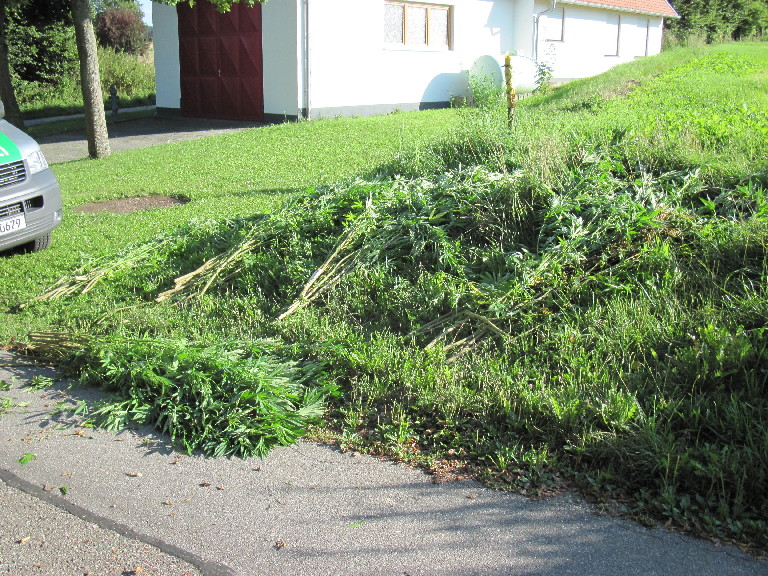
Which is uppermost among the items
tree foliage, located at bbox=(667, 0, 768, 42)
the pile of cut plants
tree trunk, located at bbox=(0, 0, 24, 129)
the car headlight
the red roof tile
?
tree foliage, located at bbox=(667, 0, 768, 42)

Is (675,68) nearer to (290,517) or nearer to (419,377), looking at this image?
(419,377)

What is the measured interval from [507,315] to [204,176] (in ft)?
29.4

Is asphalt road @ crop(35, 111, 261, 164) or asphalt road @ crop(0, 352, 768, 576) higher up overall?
asphalt road @ crop(35, 111, 261, 164)

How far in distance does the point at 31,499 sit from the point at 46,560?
65 cm

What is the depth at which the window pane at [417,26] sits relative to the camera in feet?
70.6

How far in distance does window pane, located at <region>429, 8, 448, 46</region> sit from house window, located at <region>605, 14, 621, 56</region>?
10.3 meters

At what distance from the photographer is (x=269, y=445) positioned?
14.8 feet

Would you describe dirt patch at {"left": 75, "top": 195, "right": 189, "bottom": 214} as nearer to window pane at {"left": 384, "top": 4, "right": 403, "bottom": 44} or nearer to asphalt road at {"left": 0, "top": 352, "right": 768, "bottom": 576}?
asphalt road at {"left": 0, "top": 352, "right": 768, "bottom": 576}

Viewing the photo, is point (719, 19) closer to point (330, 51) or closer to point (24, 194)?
point (330, 51)

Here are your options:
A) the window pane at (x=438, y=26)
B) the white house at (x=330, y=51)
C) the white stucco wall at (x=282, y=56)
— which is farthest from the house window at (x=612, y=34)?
the white stucco wall at (x=282, y=56)

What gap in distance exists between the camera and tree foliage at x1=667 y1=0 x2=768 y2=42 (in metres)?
42.2

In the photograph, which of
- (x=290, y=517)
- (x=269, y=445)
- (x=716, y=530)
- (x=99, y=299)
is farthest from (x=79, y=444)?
(x=716, y=530)

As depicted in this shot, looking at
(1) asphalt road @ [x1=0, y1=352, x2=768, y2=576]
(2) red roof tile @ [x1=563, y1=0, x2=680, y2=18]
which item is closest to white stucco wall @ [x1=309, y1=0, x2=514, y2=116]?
(2) red roof tile @ [x1=563, y1=0, x2=680, y2=18]

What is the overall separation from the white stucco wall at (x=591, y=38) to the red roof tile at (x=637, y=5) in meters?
0.40
